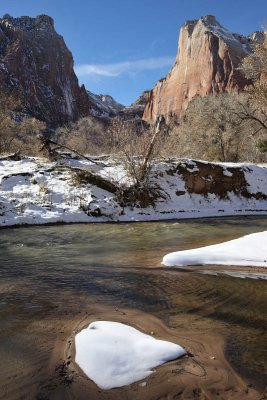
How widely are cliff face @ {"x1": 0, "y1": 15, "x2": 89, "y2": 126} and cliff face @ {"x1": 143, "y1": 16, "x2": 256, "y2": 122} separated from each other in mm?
28812

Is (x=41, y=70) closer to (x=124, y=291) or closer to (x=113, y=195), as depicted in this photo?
(x=113, y=195)

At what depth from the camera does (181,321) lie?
4246 millimetres

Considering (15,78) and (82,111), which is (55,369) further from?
(82,111)

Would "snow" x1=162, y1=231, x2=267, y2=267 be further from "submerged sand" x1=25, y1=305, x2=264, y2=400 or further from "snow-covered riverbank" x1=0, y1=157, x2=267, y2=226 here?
"snow-covered riverbank" x1=0, y1=157, x2=267, y2=226

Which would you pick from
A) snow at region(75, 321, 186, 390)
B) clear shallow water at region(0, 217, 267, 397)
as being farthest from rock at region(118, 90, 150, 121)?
snow at region(75, 321, 186, 390)

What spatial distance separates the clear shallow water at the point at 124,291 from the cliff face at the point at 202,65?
87541mm

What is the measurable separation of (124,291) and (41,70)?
119116 millimetres

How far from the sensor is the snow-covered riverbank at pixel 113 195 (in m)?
14.7

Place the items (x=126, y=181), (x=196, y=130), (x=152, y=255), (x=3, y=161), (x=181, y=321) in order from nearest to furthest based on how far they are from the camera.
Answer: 1. (x=181, y=321)
2. (x=152, y=255)
3. (x=126, y=181)
4. (x=3, y=161)
5. (x=196, y=130)

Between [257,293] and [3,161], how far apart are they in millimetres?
16339

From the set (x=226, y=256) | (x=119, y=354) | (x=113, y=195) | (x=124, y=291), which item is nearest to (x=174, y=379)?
(x=119, y=354)

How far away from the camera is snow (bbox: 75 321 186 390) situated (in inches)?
118

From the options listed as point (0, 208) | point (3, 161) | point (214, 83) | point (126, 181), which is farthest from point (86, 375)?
point (214, 83)

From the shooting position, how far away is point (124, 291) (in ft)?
17.9
